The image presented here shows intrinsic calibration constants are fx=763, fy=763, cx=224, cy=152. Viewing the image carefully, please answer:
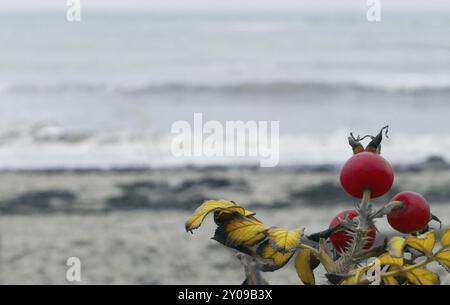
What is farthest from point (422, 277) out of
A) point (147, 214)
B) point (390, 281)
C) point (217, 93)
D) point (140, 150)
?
point (217, 93)

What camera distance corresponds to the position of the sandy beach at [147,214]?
19.6 ft

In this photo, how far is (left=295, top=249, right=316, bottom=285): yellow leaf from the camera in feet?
2.19

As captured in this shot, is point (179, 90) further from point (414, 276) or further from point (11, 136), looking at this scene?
point (414, 276)

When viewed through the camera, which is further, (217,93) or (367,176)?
(217,93)

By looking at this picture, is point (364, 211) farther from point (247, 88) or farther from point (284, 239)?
point (247, 88)

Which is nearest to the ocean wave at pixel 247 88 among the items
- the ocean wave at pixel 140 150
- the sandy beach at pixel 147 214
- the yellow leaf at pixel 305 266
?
the ocean wave at pixel 140 150

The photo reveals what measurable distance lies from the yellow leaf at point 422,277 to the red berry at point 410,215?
3cm

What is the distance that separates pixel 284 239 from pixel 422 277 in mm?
114

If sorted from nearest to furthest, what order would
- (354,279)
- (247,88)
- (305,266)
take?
(354,279) → (305,266) → (247,88)

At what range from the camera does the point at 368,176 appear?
0.61m

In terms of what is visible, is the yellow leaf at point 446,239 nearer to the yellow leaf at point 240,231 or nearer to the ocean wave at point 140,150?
the yellow leaf at point 240,231

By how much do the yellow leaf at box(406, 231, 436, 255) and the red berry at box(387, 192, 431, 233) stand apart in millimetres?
10

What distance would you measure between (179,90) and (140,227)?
10332 mm

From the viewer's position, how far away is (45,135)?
36.8 ft
